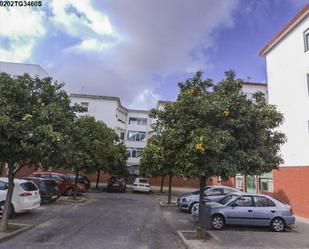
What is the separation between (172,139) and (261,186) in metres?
15.5

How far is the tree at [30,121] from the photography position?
992 centimetres

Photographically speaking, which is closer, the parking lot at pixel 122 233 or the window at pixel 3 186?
the parking lot at pixel 122 233

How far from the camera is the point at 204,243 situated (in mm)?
10508

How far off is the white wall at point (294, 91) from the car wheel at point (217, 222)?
7308 mm

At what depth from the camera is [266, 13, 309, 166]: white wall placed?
1844 cm

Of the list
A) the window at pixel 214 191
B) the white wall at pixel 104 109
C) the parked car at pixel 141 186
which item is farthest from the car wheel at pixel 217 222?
the white wall at pixel 104 109

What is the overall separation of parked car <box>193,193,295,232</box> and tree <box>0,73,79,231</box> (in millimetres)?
7170

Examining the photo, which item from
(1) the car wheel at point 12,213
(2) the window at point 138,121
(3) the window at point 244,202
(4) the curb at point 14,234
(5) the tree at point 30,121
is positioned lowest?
(4) the curb at point 14,234

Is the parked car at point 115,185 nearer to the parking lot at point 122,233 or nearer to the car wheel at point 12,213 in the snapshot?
the parking lot at point 122,233

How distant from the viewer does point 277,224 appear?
45.4ft

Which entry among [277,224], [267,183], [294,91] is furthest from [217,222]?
[267,183]

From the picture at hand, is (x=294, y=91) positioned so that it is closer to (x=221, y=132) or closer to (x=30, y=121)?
(x=221, y=132)

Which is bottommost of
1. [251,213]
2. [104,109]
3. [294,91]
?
[251,213]

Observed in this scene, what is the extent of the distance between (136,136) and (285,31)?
35369 millimetres
